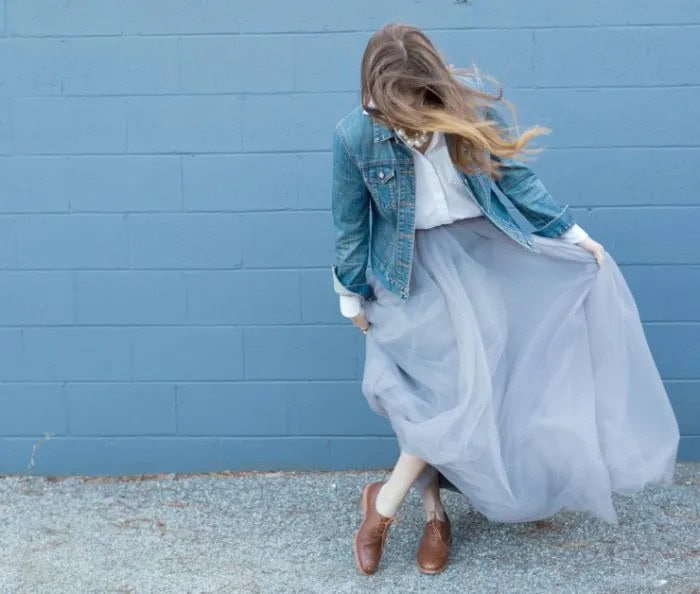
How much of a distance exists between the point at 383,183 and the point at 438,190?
19 cm

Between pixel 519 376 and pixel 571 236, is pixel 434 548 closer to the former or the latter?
pixel 519 376

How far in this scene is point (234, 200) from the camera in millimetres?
4688

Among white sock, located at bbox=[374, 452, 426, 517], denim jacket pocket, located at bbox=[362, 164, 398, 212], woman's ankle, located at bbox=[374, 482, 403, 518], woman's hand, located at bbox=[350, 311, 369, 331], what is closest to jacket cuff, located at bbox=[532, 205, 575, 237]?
denim jacket pocket, located at bbox=[362, 164, 398, 212]

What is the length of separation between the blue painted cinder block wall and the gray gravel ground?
187 mm

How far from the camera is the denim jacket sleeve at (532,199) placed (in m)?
3.84

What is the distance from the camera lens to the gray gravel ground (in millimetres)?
3975

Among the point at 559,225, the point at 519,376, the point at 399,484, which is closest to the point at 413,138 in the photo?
the point at 559,225

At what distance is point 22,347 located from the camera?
15.8 feet

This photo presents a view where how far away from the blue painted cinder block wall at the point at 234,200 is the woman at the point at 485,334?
2.67ft

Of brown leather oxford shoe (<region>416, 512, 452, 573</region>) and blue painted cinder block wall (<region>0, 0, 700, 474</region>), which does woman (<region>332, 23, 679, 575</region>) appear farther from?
blue painted cinder block wall (<region>0, 0, 700, 474</region>)

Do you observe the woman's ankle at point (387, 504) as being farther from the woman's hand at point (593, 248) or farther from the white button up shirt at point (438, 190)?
the woman's hand at point (593, 248)

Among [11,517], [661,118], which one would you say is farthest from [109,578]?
[661,118]

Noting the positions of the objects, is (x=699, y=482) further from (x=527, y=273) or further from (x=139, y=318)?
(x=139, y=318)

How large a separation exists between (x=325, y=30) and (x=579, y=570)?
228 centimetres
